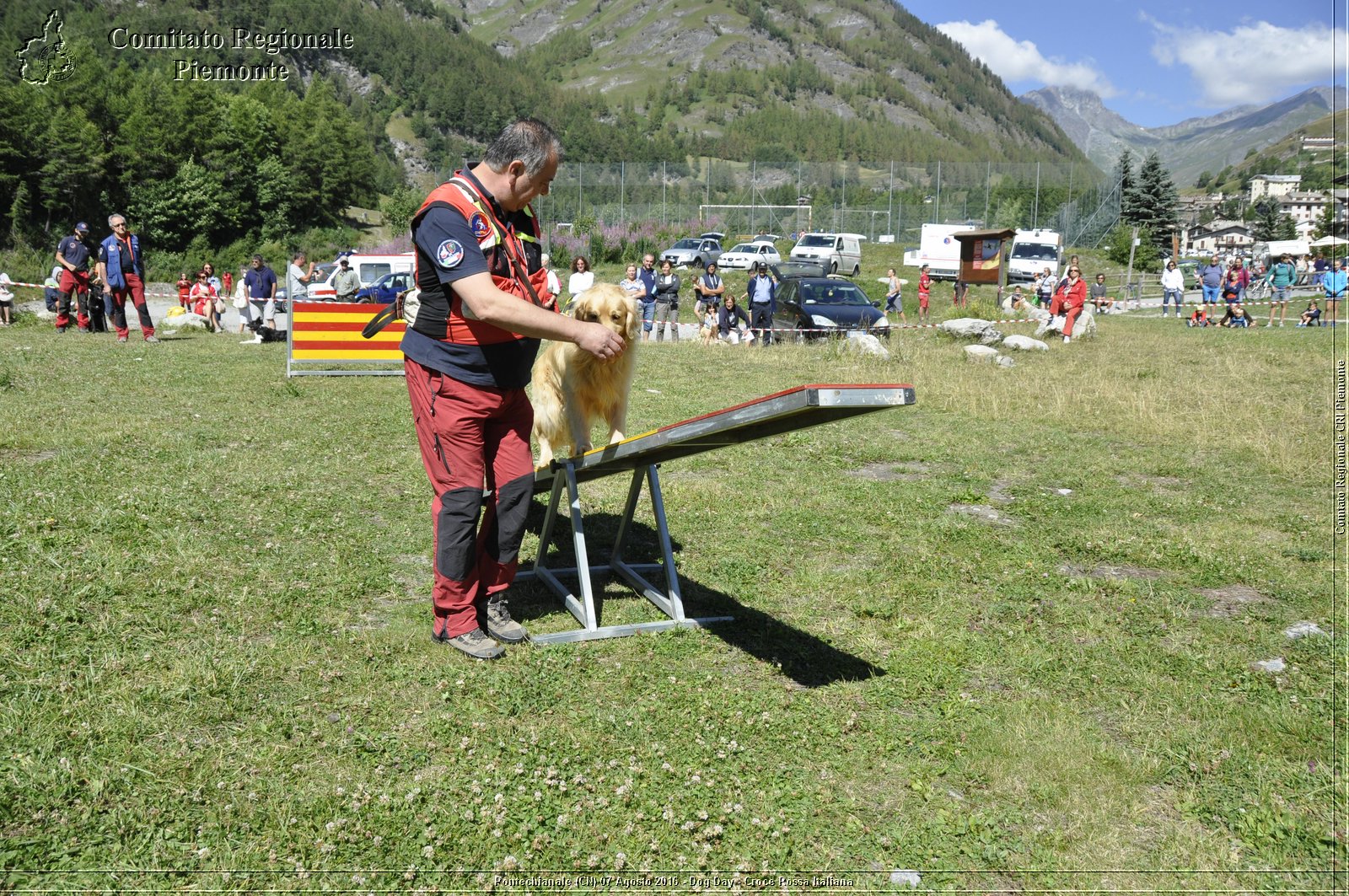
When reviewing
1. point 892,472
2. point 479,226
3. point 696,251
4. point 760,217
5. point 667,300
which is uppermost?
point 760,217

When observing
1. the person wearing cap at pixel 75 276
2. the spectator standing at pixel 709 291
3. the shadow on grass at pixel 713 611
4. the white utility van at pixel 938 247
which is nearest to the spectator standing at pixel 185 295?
the person wearing cap at pixel 75 276

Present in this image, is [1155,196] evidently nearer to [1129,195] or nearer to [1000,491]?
[1129,195]

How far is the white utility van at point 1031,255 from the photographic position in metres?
38.8

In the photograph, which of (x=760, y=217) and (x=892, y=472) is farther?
(x=760, y=217)

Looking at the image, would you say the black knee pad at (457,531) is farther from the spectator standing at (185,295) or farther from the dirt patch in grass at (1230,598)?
the spectator standing at (185,295)

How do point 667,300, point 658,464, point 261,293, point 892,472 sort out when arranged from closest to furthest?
point 658,464 < point 892,472 < point 261,293 < point 667,300

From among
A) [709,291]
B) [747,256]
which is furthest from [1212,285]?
[747,256]

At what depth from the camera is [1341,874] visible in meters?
2.75

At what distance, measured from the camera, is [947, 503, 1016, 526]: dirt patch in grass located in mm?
6633

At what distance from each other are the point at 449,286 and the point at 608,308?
3.31 ft

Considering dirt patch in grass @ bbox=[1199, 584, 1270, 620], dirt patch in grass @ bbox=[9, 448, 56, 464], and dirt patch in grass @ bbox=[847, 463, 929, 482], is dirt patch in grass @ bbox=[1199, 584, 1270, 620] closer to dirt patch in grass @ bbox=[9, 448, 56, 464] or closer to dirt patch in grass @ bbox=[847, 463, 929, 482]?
dirt patch in grass @ bbox=[847, 463, 929, 482]

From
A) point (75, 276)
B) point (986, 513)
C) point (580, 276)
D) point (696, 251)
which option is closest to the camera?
point (986, 513)

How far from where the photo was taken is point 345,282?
2184 cm

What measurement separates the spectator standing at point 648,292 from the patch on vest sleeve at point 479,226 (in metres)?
15.2
